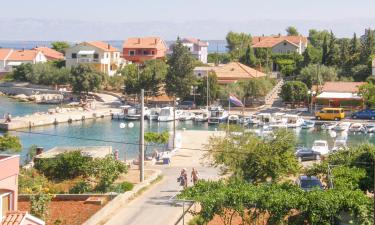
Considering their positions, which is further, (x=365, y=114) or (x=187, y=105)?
(x=187, y=105)

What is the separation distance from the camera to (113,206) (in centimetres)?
2172

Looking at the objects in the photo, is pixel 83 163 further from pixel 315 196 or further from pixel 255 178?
pixel 315 196

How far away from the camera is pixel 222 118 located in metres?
58.6

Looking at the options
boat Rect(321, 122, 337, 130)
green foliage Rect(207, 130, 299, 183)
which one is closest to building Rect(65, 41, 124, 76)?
boat Rect(321, 122, 337, 130)

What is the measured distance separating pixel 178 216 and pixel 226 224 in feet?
7.77

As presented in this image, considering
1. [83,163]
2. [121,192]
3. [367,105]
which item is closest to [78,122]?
[367,105]

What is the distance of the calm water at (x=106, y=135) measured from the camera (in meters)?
47.6

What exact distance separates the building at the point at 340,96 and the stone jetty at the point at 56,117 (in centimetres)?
1973

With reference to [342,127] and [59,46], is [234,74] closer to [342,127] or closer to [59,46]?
[342,127]

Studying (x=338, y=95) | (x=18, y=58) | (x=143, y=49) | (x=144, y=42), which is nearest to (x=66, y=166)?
(x=338, y=95)

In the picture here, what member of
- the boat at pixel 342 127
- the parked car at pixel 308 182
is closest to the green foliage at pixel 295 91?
the boat at pixel 342 127

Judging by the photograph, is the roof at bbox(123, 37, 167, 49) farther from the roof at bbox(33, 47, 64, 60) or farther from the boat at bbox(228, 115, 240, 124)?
the boat at bbox(228, 115, 240, 124)

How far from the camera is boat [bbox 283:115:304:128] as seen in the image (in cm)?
5453

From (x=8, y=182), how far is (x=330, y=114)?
142ft
